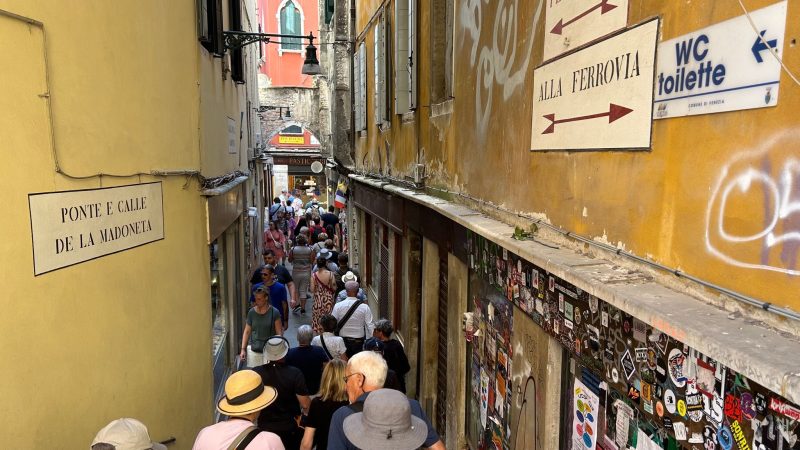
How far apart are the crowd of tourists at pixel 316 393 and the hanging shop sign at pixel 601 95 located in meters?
1.63

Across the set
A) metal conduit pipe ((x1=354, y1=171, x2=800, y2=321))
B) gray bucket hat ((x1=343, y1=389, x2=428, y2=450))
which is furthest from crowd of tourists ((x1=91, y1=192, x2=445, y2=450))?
metal conduit pipe ((x1=354, y1=171, x2=800, y2=321))

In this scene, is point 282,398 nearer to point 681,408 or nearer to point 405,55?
point 681,408

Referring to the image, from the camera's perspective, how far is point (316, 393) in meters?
5.87

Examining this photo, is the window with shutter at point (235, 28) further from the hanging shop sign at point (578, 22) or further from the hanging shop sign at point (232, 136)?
the hanging shop sign at point (578, 22)

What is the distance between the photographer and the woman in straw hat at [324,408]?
415 centimetres

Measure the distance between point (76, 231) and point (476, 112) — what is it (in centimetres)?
329

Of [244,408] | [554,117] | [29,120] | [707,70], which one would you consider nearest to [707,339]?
[707,70]

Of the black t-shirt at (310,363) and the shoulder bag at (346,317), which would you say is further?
the shoulder bag at (346,317)

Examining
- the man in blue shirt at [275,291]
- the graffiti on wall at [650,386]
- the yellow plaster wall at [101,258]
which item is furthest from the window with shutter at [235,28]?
the graffiti on wall at [650,386]

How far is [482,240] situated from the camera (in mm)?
4965

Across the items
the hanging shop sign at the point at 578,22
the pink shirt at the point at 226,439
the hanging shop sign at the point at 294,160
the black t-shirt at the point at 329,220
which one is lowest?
the black t-shirt at the point at 329,220

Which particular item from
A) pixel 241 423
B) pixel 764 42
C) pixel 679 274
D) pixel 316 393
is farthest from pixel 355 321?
pixel 764 42

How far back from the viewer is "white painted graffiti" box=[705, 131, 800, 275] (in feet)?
5.83

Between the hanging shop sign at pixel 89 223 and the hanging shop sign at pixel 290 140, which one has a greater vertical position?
the hanging shop sign at pixel 290 140
